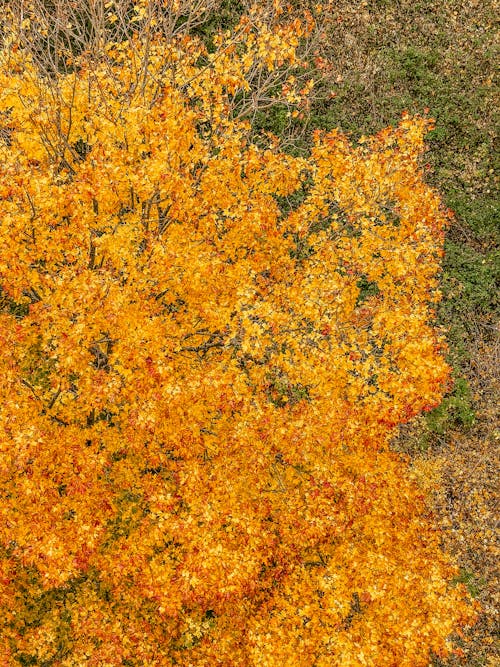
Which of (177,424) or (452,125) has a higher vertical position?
(452,125)

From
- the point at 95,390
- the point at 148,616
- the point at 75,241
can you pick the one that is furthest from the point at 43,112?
the point at 148,616

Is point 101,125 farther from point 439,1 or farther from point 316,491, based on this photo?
point 439,1

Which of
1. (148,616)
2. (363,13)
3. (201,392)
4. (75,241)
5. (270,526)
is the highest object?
(363,13)

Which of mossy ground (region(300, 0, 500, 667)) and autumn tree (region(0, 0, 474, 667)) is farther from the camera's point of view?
mossy ground (region(300, 0, 500, 667))

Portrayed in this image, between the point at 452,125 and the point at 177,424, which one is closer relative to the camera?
the point at 177,424

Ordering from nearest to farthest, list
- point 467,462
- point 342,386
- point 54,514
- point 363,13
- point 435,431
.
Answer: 1. point 54,514
2. point 342,386
3. point 467,462
4. point 435,431
5. point 363,13

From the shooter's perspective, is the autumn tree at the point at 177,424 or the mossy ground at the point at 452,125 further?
the mossy ground at the point at 452,125

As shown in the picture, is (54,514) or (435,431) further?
(435,431)

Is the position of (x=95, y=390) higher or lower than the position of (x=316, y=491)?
higher
